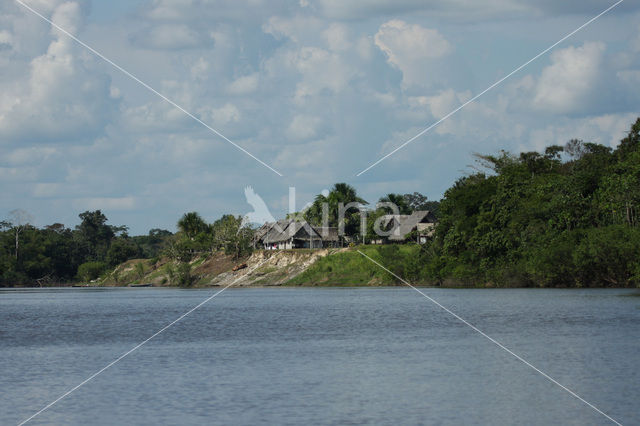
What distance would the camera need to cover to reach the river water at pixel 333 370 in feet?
60.9

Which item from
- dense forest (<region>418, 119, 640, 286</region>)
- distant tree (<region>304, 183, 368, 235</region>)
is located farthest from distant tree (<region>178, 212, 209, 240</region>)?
dense forest (<region>418, 119, 640, 286</region>)

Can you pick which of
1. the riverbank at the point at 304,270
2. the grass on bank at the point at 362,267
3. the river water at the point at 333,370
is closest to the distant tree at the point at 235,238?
the riverbank at the point at 304,270

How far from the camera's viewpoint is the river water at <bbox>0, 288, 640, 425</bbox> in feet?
60.9

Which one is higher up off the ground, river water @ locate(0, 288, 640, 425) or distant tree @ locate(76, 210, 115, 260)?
distant tree @ locate(76, 210, 115, 260)

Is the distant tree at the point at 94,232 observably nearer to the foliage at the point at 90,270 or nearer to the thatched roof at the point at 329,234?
the foliage at the point at 90,270

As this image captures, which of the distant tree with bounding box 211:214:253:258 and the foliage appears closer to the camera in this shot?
the distant tree with bounding box 211:214:253:258

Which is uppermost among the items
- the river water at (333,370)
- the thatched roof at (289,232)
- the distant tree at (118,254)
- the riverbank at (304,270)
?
the thatched roof at (289,232)

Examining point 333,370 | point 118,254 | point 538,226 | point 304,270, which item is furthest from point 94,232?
point 333,370

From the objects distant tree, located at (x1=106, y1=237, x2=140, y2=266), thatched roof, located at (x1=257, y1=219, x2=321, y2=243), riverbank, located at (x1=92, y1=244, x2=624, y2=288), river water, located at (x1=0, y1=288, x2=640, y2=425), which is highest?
thatched roof, located at (x1=257, y1=219, x2=321, y2=243)

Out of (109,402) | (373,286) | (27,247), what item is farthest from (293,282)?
(109,402)

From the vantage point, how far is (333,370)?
2527 centimetres

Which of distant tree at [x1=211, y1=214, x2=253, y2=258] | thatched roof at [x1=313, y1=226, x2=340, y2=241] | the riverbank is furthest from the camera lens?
distant tree at [x1=211, y1=214, x2=253, y2=258]

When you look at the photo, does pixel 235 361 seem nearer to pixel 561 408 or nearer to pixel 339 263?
pixel 561 408

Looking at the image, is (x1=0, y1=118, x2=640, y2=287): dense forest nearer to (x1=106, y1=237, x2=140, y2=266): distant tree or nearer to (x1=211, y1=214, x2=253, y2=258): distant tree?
(x1=211, y1=214, x2=253, y2=258): distant tree
